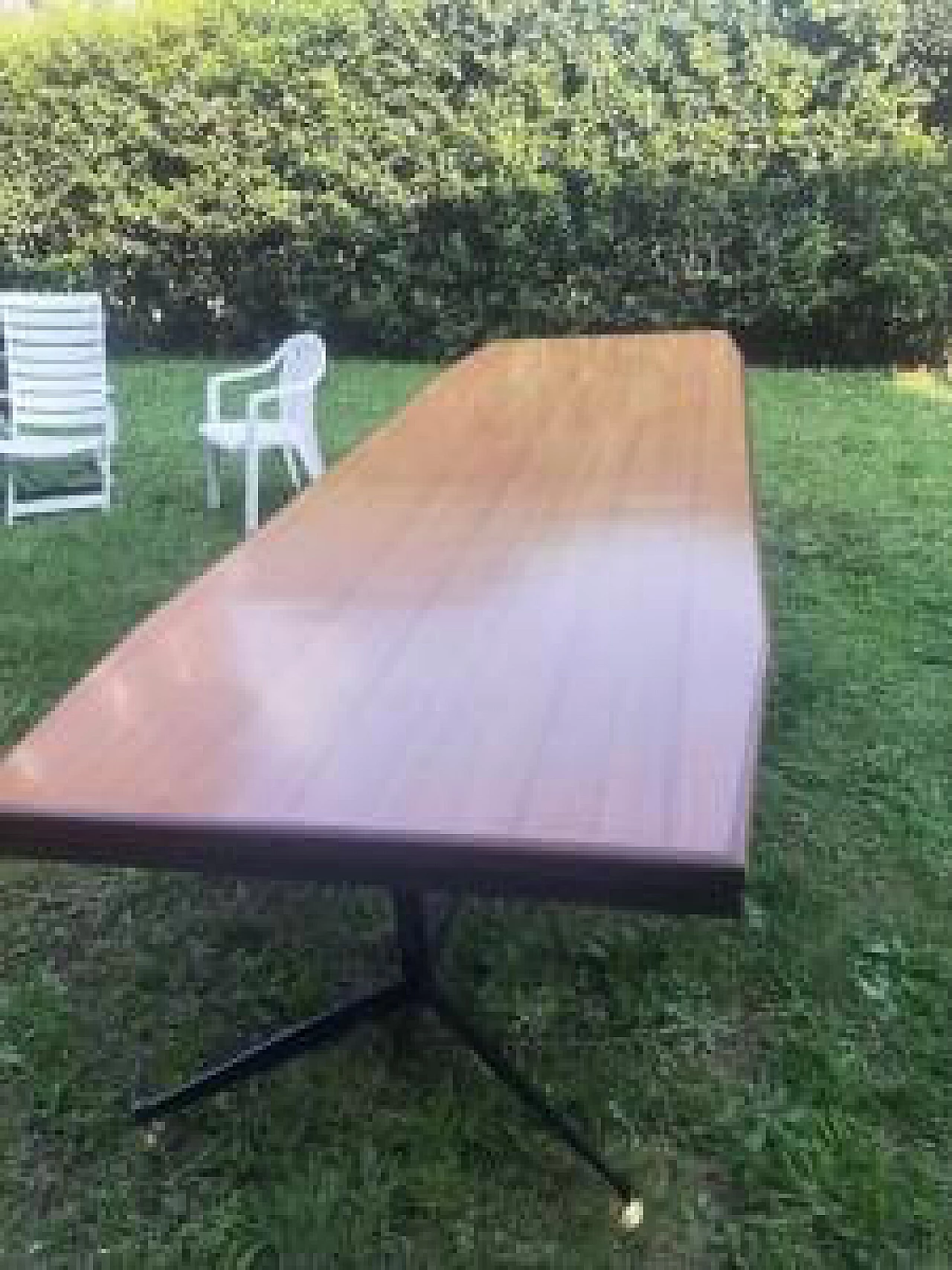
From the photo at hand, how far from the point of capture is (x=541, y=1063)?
2.13 m

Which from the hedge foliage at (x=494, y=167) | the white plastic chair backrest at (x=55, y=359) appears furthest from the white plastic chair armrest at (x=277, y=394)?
the hedge foliage at (x=494, y=167)

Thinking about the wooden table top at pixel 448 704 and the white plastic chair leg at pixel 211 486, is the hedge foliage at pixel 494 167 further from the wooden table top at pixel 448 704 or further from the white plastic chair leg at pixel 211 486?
the wooden table top at pixel 448 704

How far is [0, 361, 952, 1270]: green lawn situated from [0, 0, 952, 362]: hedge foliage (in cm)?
481

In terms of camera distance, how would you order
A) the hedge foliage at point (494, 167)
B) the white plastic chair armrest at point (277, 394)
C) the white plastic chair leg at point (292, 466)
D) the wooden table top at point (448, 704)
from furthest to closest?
1. the hedge foliage at point (494, 167)
2. the white plastic chair leg at point (292, 466)
3. the white plastic chair armrest at point (277, 394)
4. the wooden table top at point (448, 704)

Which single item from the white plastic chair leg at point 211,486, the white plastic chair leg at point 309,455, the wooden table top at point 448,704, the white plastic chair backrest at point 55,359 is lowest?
the white plastic chair leg at point 211,486

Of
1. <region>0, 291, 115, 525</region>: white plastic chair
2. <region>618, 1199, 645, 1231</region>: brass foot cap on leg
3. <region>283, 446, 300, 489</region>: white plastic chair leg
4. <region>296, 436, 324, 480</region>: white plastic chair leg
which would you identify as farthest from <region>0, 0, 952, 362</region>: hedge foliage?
<region>618, 1199, 645, 1231</region>: brass foot cap on leg

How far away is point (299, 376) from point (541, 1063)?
3.47 metres

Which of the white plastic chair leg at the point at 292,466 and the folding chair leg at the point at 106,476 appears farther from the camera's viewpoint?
the folding chair leg at the point at 106,476

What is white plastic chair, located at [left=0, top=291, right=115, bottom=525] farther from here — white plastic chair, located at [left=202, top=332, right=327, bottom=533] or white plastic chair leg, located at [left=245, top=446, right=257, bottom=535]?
white plastic chair leg, located at [left=245, top=446, right=257, bottom=535]

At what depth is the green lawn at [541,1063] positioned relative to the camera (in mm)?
1837

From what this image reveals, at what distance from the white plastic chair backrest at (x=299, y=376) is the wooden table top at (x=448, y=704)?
2.13 meters

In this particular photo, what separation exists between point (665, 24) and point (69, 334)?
397 cm

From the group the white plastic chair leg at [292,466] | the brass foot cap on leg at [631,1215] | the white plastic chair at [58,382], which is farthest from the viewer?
the white plastic chair at [58,382]

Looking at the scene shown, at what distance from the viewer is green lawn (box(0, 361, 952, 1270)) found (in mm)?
1837
